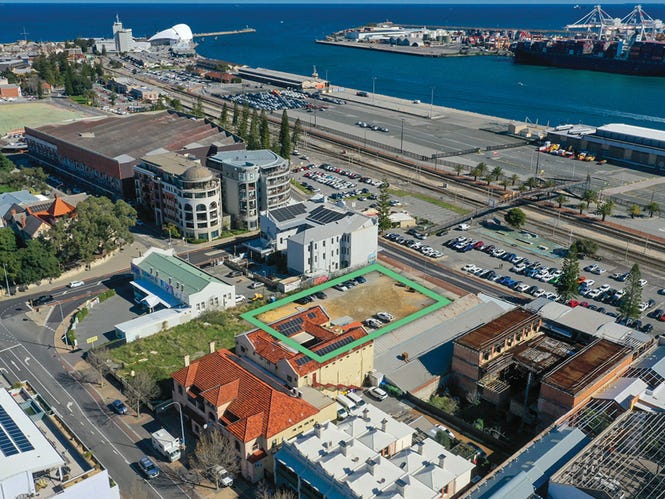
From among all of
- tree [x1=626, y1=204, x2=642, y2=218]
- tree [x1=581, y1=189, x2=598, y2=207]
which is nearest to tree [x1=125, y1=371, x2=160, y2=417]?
tree [x1=581, y1=189, x2=598, y2=207]

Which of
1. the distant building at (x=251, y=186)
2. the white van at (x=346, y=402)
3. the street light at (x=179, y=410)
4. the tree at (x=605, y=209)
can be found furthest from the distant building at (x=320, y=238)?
the tree at (x=605, y=209)

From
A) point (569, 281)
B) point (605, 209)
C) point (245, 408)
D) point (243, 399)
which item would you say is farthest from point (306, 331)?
point (605, 209)

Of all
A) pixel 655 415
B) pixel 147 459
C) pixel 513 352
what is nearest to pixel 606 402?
pixel 655 415

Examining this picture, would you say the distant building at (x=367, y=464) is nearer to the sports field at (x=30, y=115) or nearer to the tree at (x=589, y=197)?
the tree at (x=589, y=197)

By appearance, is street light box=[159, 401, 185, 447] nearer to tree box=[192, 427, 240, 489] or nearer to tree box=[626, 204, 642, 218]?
tree box=[192, 427, 240, 489]

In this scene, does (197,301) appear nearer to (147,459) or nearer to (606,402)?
(147,459)
